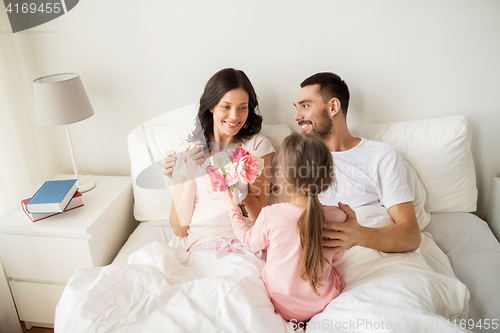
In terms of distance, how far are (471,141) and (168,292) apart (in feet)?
5.64

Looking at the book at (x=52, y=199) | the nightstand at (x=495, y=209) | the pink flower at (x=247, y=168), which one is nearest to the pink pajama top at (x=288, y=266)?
the pink flower at (x=247, y=168)

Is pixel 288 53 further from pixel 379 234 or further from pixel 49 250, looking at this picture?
pixel 49 250

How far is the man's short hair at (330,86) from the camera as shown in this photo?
5.58 ft

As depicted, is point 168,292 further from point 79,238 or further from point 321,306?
point 79,238

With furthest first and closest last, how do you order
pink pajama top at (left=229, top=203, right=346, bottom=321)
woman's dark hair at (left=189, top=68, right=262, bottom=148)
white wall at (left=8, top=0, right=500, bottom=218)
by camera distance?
white wall at (left=8, top=0, right=500, bottom=218) → woman's dark hair at (left=189, top=68, right=262, bottom=148) → pink pajama top at (left=229, top=203, right=346, bottom=321)

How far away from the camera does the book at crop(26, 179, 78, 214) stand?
1668mm

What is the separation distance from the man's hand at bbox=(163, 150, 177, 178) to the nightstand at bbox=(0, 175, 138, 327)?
34cm

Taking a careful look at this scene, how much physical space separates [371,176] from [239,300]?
Answer: 89 cm

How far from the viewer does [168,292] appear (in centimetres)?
123

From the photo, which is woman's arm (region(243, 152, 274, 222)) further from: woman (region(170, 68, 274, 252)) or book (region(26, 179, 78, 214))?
book (region(26, 179, 78, 214))

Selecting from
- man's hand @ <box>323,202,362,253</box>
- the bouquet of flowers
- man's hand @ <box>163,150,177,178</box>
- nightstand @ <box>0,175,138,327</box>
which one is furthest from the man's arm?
nightstand @ <box>0,175,138,327</box>

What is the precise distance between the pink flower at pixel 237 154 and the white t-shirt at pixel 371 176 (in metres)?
0.53

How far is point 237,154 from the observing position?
1.38 m

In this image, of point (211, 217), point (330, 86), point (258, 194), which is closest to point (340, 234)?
point (258, 194)
